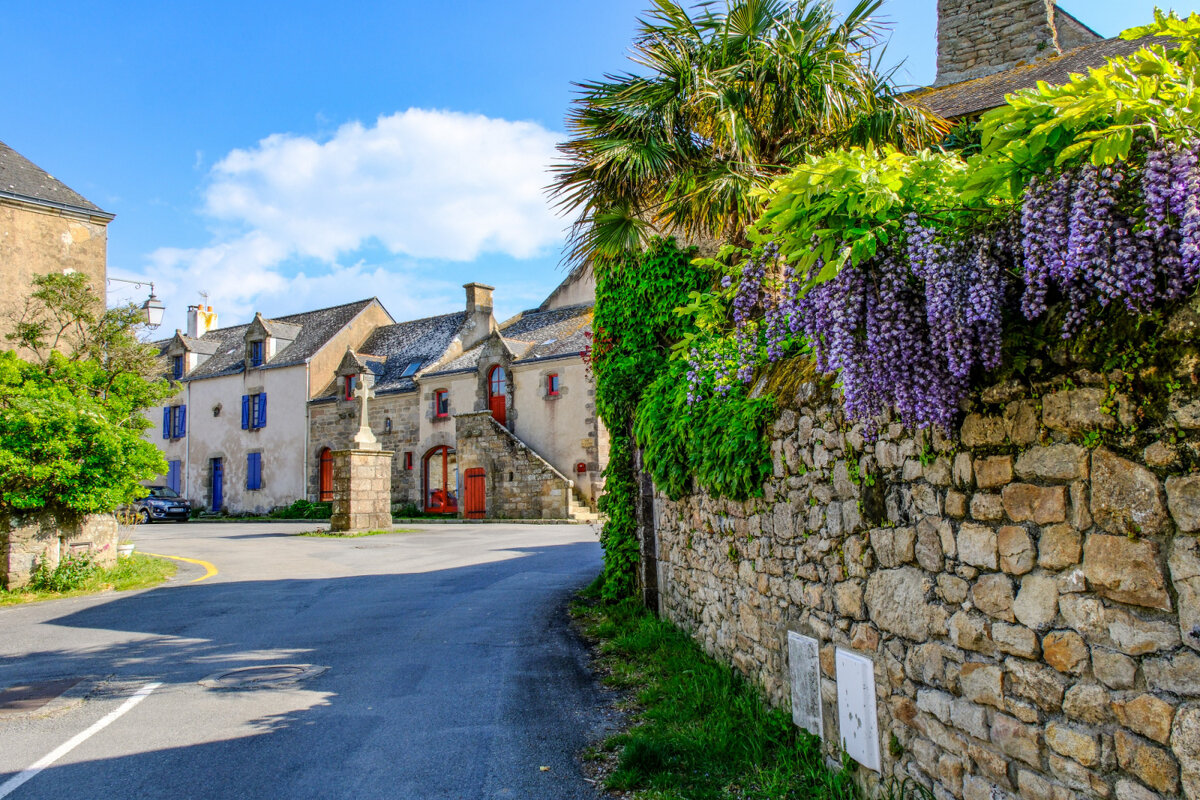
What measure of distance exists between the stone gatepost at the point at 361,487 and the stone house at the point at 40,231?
7.57 meters

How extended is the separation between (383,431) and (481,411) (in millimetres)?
6907

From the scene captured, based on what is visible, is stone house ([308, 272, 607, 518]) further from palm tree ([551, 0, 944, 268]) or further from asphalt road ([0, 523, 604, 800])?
palm tree ([551, 0, 944, 268])

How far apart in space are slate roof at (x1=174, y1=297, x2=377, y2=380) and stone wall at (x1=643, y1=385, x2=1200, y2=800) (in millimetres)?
36123

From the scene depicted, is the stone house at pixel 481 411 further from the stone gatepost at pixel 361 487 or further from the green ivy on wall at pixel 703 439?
the green ivy on wall at pixel 703 439

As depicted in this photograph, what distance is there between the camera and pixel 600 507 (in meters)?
10.3

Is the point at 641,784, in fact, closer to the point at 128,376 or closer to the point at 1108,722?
the point at 1108,722

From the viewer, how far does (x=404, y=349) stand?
124 feet

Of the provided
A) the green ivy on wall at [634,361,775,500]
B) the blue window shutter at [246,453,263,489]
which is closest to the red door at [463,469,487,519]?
the blue window shutter at [246,453,263,489]

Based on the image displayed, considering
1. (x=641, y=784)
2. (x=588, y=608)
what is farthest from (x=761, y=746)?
(x=588, y=608)

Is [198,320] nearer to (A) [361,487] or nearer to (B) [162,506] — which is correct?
(B) [162,506]

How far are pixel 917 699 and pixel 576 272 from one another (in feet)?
23.1

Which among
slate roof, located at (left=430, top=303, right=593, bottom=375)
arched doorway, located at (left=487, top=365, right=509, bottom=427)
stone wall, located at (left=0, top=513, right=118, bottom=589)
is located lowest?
stone wall, located at (left=0, top=513, right=118, bottom=589)

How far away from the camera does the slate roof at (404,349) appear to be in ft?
116

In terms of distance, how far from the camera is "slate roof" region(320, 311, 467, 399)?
3547 centimetres
